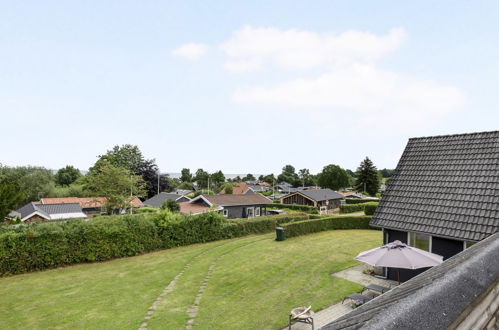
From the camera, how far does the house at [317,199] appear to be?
5181 cm

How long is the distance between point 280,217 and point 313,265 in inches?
522

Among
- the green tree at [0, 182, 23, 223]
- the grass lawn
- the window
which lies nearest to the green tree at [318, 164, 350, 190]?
the grass lawn

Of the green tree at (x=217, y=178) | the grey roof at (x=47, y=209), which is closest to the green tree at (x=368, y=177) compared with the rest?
the green tree at (x=217, y=178)

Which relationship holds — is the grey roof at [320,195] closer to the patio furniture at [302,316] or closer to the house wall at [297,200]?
the house wall at [297,200]

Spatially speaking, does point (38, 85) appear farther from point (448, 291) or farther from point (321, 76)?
point (448, 291)

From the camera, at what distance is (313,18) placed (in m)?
16.5

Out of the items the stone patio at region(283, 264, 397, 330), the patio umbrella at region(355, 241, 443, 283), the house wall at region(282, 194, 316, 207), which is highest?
the patio umbrella at region(355, 241, 443, 283)

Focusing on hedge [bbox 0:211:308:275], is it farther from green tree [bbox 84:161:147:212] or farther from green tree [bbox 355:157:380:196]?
green tree [bbox 355:157:380:196]

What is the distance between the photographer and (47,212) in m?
36.3

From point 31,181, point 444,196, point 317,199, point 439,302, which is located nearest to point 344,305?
point 444,196

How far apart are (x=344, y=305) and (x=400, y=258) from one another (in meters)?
2.94

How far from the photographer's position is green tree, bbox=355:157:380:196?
248 ft

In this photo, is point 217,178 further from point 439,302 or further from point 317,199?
point 439,302

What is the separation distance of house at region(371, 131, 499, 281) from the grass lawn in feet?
12.4
